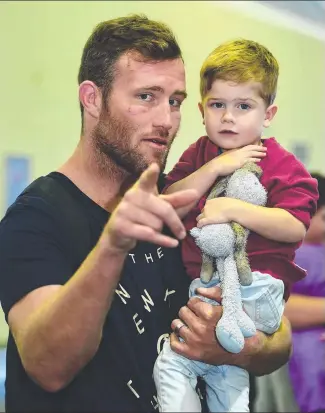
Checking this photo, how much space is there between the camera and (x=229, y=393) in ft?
4.23

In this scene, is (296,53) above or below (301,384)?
above

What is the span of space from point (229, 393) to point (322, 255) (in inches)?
33.7

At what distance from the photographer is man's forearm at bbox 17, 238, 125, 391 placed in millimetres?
1065

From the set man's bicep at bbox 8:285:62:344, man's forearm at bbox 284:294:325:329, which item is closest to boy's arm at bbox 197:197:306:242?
man's bicep at bbox 8:285:62:344

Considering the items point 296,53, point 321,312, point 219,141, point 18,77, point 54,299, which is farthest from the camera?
point 296,53

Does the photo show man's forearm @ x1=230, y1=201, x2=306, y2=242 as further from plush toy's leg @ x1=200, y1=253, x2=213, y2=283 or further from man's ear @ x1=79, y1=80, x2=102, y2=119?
man's ear @ x1=79, y1=80, x2=102, y2=119

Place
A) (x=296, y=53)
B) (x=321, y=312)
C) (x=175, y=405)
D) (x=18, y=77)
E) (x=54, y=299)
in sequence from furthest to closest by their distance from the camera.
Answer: (x=296, y=53) < (x=18, y=77) < (x=321, y=312) < (x=175, y=405) < (x=54, y=299)

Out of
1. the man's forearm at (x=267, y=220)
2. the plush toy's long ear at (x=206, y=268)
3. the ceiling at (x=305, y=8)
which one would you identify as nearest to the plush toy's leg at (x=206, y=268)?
the plush toy's long ear at (x=206, y=268)

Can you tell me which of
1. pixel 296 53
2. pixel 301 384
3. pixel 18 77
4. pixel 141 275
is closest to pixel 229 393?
pixel 141 275

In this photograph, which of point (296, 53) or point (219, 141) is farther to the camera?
point (296, 53)

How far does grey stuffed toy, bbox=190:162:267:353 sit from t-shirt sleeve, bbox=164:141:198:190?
18cm

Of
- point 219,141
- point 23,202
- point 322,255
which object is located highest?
point 219,141

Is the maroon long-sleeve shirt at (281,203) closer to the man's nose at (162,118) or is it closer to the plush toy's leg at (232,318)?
the plush toy's leg at (232,318)

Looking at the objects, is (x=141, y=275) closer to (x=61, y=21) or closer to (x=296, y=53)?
(x=61, y=21)
